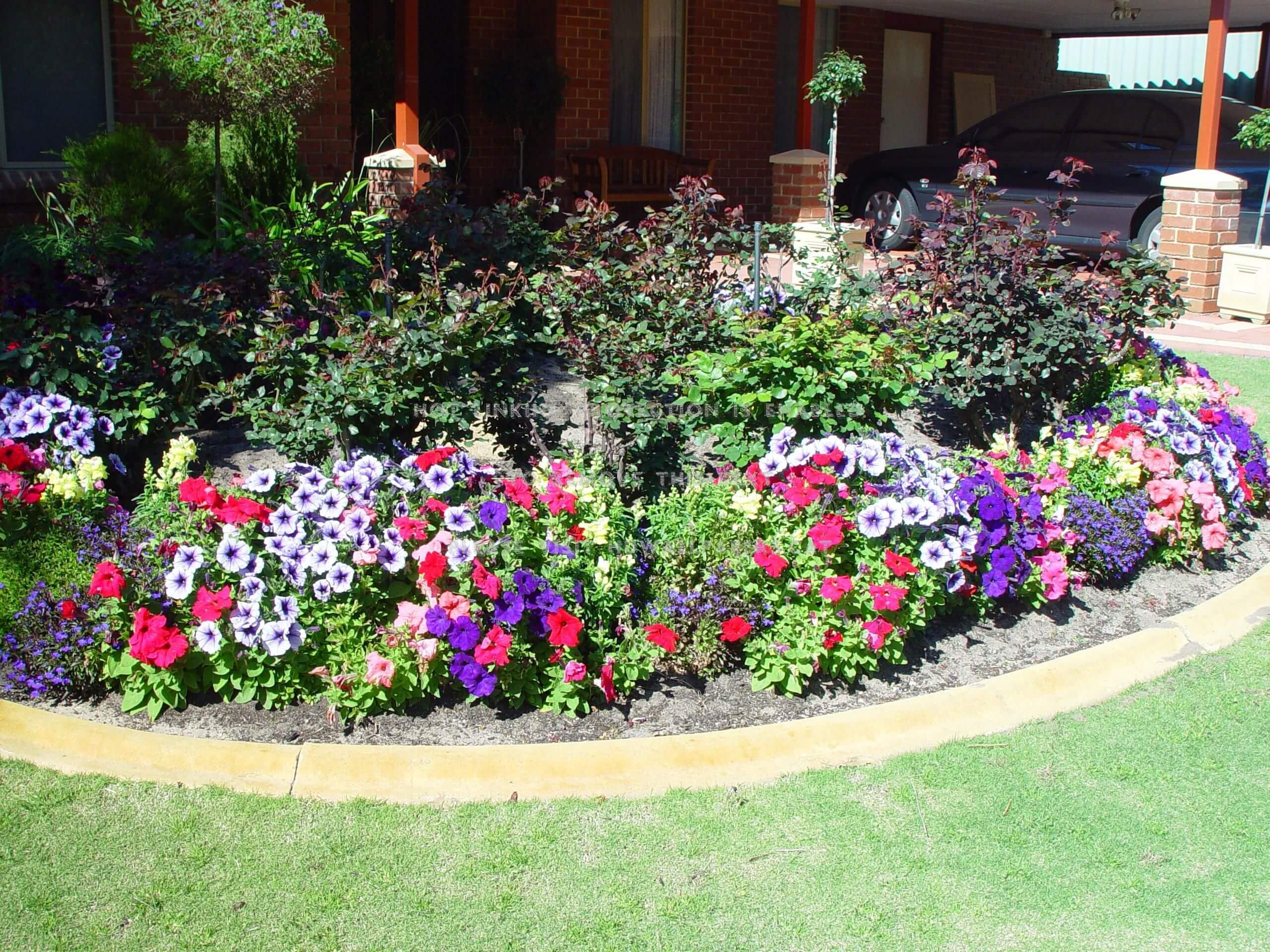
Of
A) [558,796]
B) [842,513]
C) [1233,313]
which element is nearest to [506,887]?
[558,796]

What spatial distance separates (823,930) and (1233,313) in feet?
31.4

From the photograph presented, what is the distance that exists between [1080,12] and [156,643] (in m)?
16.3

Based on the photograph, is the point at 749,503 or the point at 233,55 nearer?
the point at 749,503

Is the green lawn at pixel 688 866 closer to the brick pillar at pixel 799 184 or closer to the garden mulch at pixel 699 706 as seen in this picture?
the garden mulch at pixel 699 706

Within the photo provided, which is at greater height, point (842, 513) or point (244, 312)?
point (244, 312)

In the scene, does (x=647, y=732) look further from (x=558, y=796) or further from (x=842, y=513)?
(x=842, y=513)

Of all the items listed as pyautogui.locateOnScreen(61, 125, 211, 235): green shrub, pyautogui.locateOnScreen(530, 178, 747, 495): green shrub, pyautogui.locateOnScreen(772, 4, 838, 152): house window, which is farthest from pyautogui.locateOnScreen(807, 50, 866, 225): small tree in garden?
pyautogui.locateOnScreen(530, 178, 747, 495): green shrub

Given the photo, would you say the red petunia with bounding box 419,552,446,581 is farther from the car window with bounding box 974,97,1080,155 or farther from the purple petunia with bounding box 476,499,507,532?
the car window with bounding box 974,97,1080,155

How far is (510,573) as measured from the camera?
11.9 ft

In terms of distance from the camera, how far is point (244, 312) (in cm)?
501

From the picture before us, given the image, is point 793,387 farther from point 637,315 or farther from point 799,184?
point 799,184

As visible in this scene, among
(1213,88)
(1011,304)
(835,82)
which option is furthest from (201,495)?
(1213,88)

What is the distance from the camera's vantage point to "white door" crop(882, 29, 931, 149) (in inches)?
669

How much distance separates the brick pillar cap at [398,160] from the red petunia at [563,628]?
641cm
